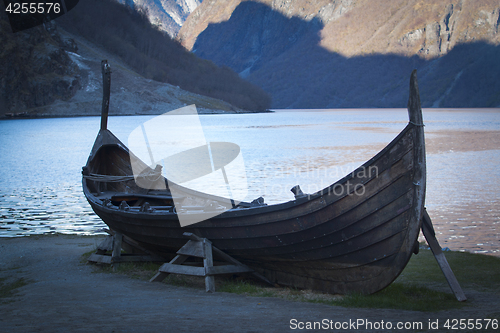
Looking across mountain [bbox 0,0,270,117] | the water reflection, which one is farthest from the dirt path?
mountain [bbox 0,0,270,117]

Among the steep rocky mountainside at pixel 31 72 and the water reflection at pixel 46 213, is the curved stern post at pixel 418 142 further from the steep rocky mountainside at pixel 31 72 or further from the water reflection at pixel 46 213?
the steep rocky mountainside at pixel 31 72

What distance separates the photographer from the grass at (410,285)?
623 centimetres

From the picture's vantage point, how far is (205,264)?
736cm

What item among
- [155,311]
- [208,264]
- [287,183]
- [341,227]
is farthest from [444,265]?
[287,183]

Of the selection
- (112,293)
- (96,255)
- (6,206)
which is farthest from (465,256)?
(6,206)

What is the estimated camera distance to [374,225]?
6.13 metres

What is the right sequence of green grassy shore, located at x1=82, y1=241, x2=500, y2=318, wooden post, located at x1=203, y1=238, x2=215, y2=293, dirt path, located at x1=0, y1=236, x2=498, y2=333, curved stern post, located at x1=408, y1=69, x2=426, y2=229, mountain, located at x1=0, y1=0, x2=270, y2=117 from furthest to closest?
mountain, located at x1=0, y1=0, x2=270, y2=117 < wooden post, located at x1=203, y1=238, x2=215, y2=293 < green grassy shore, located at x1=82, y1=241, x2=500, y2=318 < curved stern post, located at x1=408, y1=69, x2=426, y2=229 < dirt path, located at x1=0, y1=236, x2=498, y2=333

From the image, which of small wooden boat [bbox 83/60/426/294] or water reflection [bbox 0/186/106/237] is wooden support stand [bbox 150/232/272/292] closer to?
small wooden boat [bbox 83/60/426/294]

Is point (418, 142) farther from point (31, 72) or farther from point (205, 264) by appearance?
point (31, 72)

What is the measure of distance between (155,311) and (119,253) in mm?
3236

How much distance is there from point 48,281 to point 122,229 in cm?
162

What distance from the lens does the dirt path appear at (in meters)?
5.45

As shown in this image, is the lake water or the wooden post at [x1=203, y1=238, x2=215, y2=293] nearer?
the wooden post at [x1=203, y1=238, x2=215, y2=293]

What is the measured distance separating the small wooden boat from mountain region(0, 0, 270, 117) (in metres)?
105
